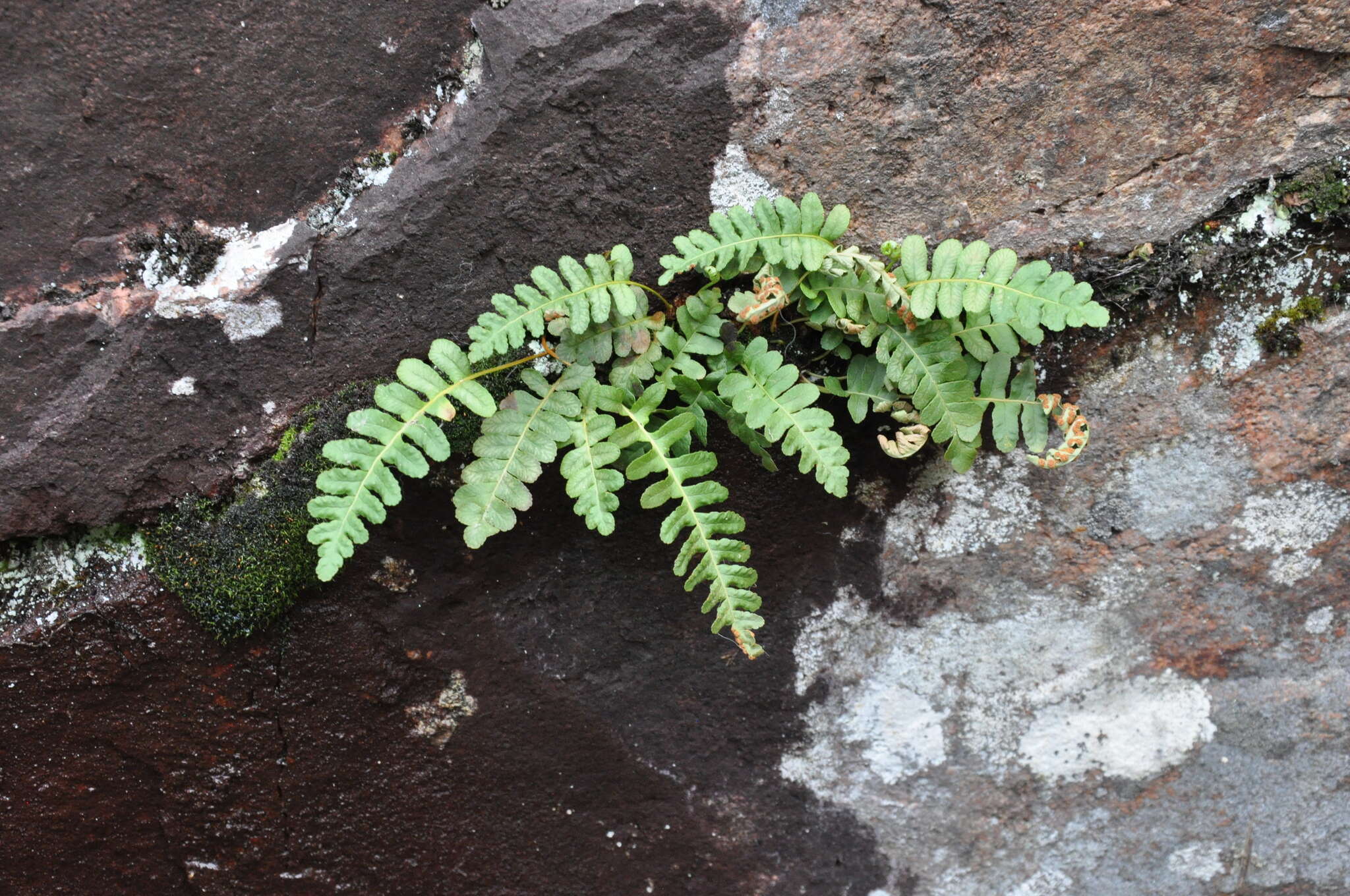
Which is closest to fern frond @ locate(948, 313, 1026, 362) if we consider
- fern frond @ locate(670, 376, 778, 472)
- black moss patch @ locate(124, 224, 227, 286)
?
fern frond @ locate(670, 376, 778, 472)

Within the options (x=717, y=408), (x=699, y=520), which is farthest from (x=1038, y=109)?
(x=699, y=520)

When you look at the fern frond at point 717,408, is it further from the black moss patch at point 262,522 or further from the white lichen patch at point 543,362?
the black moss patch at point 262,522

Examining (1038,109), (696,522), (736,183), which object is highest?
(1038,109)

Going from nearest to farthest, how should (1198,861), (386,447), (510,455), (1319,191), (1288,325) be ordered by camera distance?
(386,447)
(510,455)
(1319,191)
(1288,325)
(1198,861)

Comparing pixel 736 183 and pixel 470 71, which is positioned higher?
pixel 470 71

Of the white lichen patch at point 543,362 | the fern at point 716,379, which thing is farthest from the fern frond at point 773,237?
the white lichen patch at point 543,362

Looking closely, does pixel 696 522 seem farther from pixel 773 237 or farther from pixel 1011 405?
pixel 1011 405
